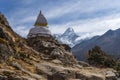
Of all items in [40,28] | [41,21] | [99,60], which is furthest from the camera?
[99,60]

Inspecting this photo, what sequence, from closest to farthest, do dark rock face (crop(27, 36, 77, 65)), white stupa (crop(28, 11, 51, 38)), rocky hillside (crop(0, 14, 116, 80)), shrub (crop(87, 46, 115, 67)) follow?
rocky hillside (crop(0, 14, 116, 80)), dark rock face (crop(27, 36, 77, 65)), white stupa (crop(28, 11, 51, 38)), shrub (crop(87, 46, 115, 67))

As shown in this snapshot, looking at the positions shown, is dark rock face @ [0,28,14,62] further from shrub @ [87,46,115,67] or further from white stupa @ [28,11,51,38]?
shrub @ [87,46,115,67]

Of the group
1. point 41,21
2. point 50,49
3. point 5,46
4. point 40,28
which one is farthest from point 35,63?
point 41,21

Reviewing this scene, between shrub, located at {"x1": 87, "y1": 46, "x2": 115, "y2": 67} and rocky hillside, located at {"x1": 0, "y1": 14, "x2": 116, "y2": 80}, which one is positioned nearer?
rocky hillside, located at {"x1": 0, "y1": 14, "x2": 116, "y2": 80}

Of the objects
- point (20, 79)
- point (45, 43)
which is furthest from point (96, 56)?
point (20, 79)

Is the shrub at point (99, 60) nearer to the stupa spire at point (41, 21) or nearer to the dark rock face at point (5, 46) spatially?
the stupa spire at point (41, 21)

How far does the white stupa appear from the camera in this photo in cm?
11075

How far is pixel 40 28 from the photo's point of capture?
113 m

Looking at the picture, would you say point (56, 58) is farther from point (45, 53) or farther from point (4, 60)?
point (4, 60)

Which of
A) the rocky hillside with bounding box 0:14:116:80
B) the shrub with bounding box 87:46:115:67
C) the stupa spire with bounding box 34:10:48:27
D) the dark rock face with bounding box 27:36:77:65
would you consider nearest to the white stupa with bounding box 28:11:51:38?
the stupa spire with bounding box 34:10:48:27

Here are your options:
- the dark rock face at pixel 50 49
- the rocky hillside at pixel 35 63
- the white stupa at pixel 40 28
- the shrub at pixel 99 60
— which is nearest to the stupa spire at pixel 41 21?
the white stupa at pixel 40 28

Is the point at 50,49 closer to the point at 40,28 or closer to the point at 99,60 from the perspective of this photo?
the point at 40,28

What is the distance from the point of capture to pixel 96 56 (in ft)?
393

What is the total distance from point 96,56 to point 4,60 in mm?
52348
